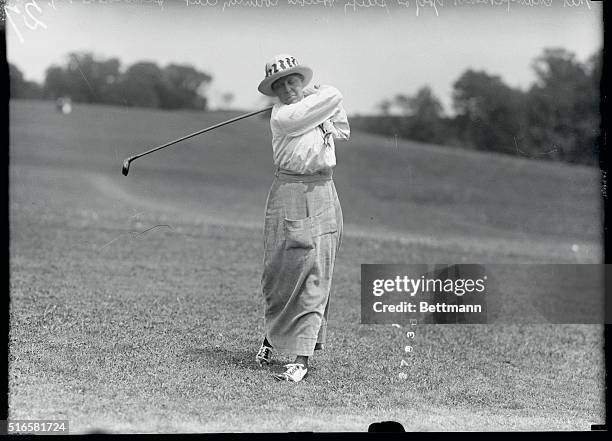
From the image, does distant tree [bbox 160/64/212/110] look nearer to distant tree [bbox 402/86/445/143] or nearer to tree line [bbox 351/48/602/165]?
tree line [bbox 351/48/602/165]

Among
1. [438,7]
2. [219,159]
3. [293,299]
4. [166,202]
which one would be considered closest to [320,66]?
[438,7]

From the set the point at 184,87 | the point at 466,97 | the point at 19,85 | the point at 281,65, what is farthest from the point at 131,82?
the point at 281,65

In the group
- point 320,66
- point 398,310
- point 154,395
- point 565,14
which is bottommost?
point 154,395

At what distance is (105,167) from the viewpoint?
1541cm

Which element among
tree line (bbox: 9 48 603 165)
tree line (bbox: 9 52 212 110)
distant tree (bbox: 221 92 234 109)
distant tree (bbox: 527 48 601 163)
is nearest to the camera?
distant tree (bbox: 221 92 234 109)

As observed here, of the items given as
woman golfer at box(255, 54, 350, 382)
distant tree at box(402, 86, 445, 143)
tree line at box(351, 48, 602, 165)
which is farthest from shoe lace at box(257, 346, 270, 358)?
distant tree at box(402, 86, 445, 143)

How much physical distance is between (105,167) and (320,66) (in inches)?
370

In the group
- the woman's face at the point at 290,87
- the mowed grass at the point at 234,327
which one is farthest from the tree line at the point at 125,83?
the woman's face at the point at 290,87

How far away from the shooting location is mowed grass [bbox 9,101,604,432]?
573 centimetres

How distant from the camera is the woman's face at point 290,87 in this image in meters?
5.95

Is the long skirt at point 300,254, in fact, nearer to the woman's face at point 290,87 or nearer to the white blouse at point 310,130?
the white blouse at point 310,130

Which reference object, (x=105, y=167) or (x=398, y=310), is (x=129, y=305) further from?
(x=105, y=167)

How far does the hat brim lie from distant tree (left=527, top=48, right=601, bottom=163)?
7.23 feet

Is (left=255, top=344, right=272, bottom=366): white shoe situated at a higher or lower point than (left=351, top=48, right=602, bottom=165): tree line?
lower
